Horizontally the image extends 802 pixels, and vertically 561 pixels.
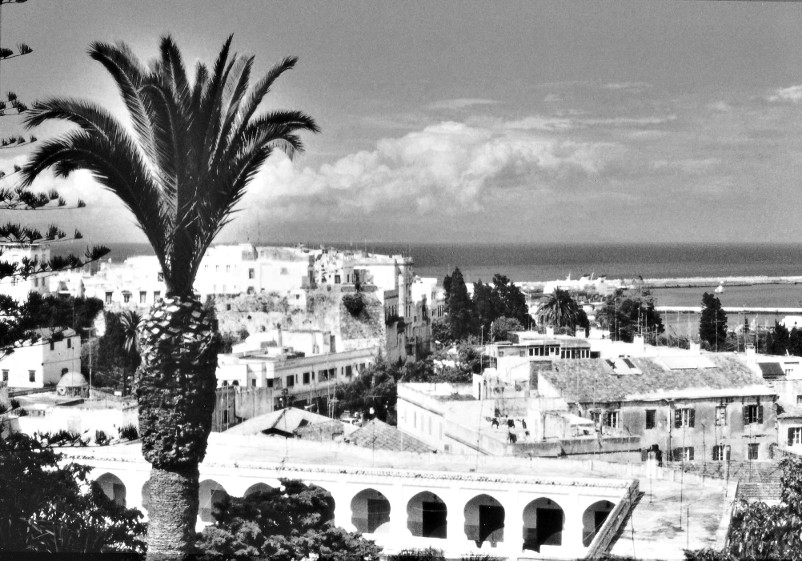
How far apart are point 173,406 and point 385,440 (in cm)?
969

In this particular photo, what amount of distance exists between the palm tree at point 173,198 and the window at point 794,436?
39.1ft

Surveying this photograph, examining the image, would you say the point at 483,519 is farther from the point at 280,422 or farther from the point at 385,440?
the point at 280,422

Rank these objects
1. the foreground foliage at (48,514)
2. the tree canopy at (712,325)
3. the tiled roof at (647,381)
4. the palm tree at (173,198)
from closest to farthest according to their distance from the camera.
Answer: the palm tree at (173,198) < the foreground foliage at (48,514) < the tiled roof at (647,381) < the tree canopy at (712,325)

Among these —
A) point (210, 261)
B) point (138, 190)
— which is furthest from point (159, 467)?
point (210, 261)

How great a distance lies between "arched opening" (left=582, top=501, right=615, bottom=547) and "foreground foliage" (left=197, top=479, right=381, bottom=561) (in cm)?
586

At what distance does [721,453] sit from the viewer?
52.1 ft

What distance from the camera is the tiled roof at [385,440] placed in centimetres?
1583

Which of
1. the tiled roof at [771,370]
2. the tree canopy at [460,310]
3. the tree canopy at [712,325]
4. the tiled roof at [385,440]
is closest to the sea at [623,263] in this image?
the tree canopy at [460,310]

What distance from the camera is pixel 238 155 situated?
6719mm

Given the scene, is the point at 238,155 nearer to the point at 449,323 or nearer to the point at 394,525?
the point at 394,525

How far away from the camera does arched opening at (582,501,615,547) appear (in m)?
12.9

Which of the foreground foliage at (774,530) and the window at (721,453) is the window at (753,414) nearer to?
the window at (721,453)

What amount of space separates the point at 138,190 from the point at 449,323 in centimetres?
2571

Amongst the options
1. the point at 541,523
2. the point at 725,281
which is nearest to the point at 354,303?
the point at 541,523
